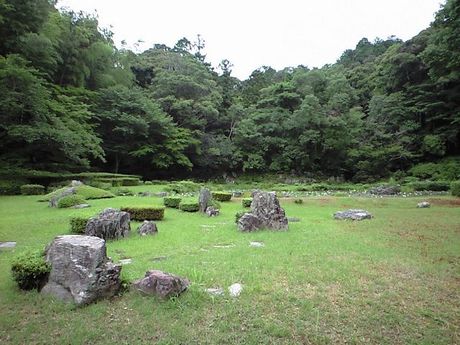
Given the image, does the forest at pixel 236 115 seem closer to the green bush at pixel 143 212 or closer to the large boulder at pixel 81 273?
the green bush at pixel 143 212

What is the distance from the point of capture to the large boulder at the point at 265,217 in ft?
27.6

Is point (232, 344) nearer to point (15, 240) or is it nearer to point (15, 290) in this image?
point (15, 290)

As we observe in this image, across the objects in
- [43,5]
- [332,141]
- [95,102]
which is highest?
[43,5]

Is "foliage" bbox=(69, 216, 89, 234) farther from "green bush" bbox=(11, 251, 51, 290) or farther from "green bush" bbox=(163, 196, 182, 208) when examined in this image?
"green bush" bbox=(163, 196, 182, 208)

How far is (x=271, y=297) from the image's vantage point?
418 cm

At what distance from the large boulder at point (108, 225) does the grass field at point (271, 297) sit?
0.33 metres

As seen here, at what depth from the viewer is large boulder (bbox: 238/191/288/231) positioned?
8422mm

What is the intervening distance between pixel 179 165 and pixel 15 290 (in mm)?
27944

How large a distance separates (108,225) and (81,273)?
335 centimetres

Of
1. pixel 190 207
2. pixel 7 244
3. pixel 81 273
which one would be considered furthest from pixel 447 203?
pixel 7 244

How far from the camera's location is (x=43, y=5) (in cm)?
2162

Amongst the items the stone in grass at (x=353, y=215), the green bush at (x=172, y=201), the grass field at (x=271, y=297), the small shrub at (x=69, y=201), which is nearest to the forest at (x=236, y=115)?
the small shrub at (x=69, y=201)

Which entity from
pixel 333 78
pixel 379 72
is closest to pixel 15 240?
pixel 333 78

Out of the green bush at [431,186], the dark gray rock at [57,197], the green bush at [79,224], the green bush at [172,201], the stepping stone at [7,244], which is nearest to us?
the stepping stone at [7,244]
